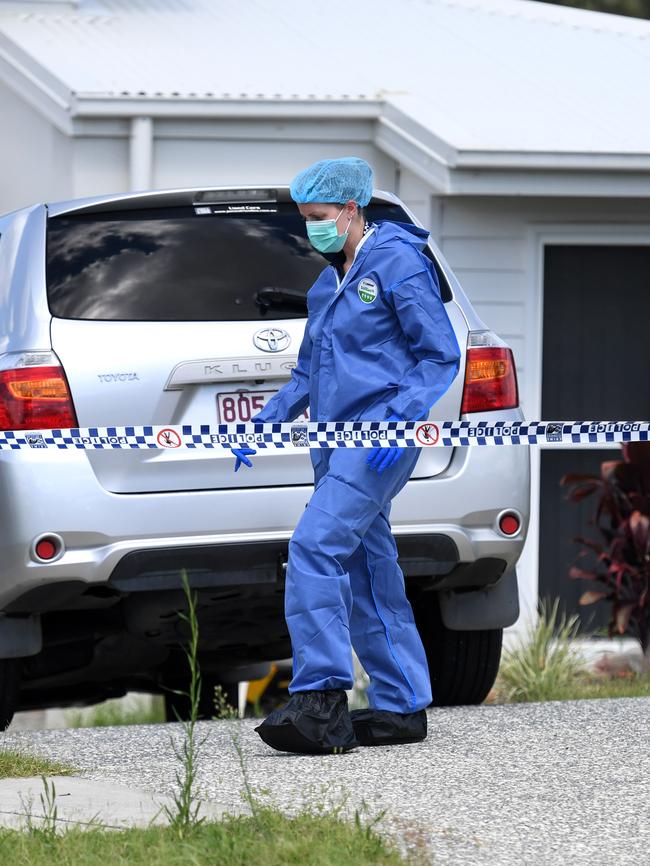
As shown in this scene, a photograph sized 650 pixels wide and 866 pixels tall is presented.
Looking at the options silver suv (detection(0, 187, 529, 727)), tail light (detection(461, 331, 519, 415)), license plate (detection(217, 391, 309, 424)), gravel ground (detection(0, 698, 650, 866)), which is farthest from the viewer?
tail light (detection(461, 331, 519, 415))

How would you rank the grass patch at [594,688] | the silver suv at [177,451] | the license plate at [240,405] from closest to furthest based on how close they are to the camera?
the silver suv at [177,451]
the license plate at [240,405]
the grass patch at [594,688]

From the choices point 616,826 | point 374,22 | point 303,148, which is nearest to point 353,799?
point 616,826

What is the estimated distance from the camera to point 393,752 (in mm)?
4934

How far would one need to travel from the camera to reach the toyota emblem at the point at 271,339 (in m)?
5.35

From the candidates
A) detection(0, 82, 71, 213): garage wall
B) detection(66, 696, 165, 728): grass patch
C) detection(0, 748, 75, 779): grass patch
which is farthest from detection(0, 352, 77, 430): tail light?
detection(0, 82, 71, 213): garage wall

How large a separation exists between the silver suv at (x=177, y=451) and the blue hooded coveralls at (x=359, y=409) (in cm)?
44

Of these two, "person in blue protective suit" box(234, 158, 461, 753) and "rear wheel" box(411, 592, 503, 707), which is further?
"rear wheel" box(411, 592, 503, 707)

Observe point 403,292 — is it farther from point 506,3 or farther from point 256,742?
point 506,3

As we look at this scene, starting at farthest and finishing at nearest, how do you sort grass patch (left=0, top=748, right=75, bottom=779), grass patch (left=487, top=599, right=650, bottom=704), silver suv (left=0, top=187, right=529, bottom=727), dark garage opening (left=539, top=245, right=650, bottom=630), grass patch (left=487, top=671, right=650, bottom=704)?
1. dark garage opening (left=539, top=245, right=650, bottom=630)
2. grass patch (left=487, top=599, right=650, bottom=704)
3. grass patch (left=487, top=671, right=650, bottom=704)
4. silver suv (left=0, top=187, right=529, bottom=727)
5. grass patch (left=0, top=748, right=75, bottom=779)

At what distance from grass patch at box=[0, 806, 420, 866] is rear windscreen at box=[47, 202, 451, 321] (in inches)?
80.6

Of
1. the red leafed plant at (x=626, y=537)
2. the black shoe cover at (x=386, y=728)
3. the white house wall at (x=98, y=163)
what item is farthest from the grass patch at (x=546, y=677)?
the white house wall at (x=98, y=163)

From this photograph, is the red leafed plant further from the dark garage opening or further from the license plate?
the license plate

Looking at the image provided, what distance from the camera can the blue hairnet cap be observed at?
190 inches

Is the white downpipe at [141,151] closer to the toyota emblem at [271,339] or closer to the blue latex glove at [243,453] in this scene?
the toyota emblem at [271,339]
